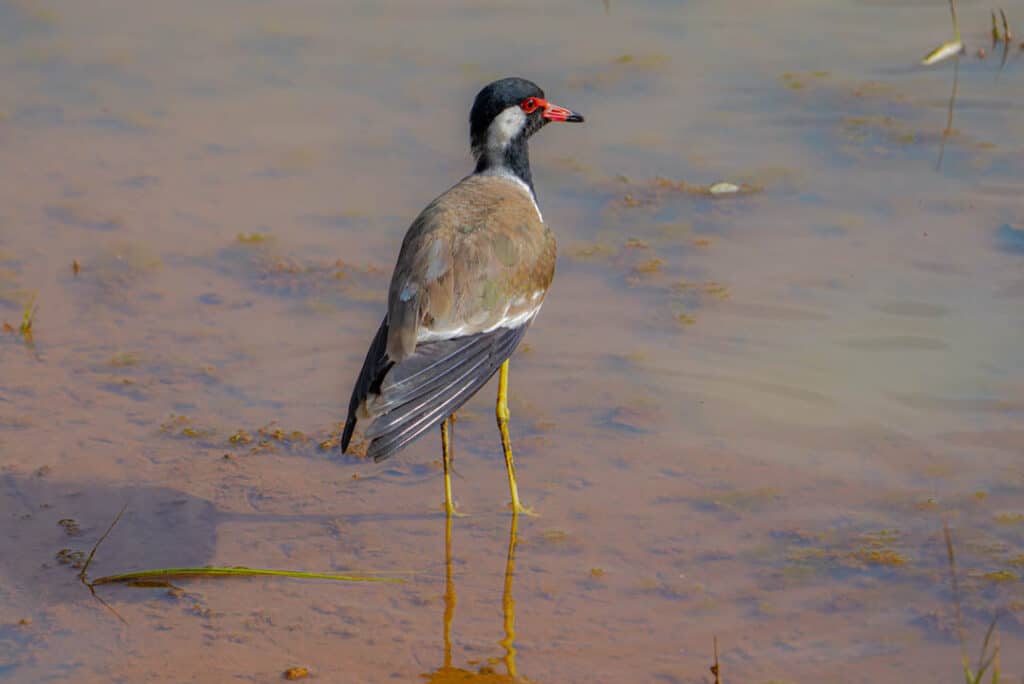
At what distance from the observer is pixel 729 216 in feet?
26.3

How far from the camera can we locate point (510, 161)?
21.6 feet

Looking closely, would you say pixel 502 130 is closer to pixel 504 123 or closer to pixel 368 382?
pixel 504 123

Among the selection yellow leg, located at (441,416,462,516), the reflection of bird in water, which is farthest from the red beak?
the reflection of bird in water

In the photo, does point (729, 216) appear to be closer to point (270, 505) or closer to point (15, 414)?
point (270, 505)

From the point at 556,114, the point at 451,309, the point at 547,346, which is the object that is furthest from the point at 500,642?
the point at 556,114

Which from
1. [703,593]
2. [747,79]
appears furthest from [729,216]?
[703,593]

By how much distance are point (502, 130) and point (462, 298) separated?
1.22 m

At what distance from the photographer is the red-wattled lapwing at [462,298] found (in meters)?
5.21

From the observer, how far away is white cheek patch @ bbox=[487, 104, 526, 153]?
6.57 m

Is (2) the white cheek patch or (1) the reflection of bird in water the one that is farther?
(2) the white cheek patch

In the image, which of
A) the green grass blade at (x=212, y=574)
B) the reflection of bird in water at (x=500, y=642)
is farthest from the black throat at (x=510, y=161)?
the green grass blade at (x=212, y=574)

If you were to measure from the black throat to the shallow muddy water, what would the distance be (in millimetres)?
840

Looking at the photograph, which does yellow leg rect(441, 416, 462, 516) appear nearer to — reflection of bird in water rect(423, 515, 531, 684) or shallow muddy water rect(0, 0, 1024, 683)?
shallow muddy water rect(0, 0, 1024, 683)

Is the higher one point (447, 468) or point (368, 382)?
point (368, 382)
